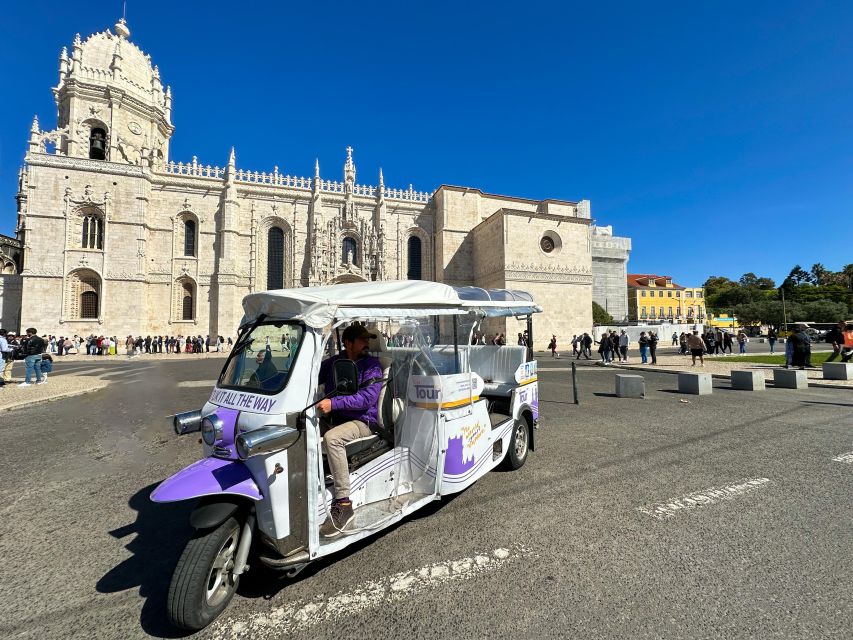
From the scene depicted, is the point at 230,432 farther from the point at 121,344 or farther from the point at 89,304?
the point at 89,304

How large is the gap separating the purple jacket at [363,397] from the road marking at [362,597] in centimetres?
113

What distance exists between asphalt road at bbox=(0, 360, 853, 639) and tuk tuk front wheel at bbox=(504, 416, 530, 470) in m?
0.19

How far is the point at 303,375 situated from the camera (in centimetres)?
252

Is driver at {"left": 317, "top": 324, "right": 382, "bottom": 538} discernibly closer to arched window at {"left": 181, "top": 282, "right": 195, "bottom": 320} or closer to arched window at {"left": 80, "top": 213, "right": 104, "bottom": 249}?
arched window at {"left": 181, "top": 282, "right": 195, "bottom": 320}

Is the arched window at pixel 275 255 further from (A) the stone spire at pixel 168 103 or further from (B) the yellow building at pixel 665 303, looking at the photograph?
(B) the yellow building at pixel 665 303

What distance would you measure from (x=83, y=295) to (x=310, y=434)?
118 ft

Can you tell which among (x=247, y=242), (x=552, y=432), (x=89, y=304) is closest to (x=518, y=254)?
(x=247, y=242)

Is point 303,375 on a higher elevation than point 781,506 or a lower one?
higher

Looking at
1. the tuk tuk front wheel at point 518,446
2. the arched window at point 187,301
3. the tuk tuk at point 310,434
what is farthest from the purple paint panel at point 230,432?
the arched window at point 187,301

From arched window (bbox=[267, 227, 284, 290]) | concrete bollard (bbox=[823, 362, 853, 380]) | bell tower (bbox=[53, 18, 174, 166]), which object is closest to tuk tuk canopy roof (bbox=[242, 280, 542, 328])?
concrete bollard (bbox=[823, 362, 853, 380])

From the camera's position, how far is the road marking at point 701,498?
11.5 ft

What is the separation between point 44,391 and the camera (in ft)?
33.4

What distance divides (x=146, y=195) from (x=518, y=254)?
30.5m

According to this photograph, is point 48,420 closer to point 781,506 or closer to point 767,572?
point 767,572
